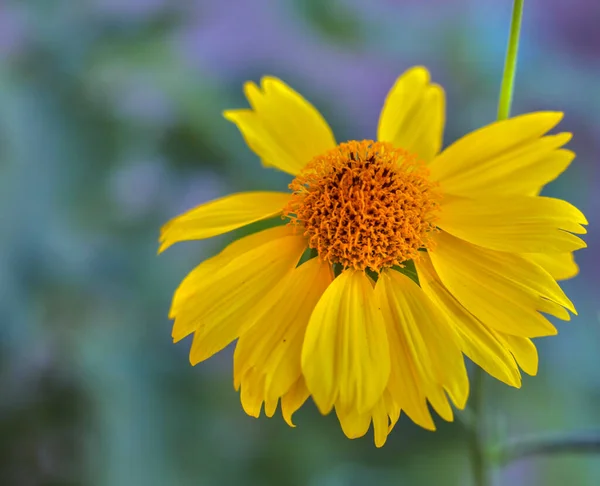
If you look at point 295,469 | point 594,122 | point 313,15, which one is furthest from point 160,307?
point 594,122

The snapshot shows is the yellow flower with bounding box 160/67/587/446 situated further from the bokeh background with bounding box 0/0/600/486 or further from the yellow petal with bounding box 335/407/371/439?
the bokeh background with bounding box 0/0/600/486

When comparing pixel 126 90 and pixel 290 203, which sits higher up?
pixel 126 90

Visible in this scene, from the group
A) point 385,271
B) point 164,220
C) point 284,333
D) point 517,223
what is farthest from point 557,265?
point 164,220

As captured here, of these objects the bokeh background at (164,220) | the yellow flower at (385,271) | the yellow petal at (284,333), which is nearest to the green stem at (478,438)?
the yellow flower at (385,271)

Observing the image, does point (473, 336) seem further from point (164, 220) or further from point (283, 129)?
point (164, 220)

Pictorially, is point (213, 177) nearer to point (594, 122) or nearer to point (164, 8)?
point (164, 8)
